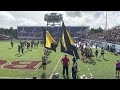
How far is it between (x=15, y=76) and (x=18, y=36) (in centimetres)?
6479

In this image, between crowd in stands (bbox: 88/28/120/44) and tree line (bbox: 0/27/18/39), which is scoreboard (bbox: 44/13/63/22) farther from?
crowd in stands (bbox: 88/28/120/44)

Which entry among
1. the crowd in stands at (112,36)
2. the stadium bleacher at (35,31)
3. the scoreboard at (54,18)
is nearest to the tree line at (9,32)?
the stadium bleacher at (35,31)

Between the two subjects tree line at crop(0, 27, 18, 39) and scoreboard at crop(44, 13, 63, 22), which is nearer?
scoreboard at crop(44, 13, 63, 22)

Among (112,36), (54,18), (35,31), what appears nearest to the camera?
(112,36)

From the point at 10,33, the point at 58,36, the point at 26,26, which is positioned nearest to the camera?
the point at 58,36

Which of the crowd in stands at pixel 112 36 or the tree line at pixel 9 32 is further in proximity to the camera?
the tree line at pixel 9 32

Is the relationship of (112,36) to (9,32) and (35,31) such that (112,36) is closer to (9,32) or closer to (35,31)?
(35,31)

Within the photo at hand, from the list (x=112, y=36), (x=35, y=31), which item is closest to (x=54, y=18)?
Answer: (x=35, y=31)

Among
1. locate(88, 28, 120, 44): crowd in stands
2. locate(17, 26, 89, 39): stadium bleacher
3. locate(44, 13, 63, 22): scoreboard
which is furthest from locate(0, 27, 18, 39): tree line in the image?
locate(88, 28, 120, 44): crowd in stands

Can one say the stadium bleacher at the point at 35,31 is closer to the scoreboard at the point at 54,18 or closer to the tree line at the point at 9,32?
the scoreboard at the point at 54,18

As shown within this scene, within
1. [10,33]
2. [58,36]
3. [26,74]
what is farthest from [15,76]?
[10,33]
